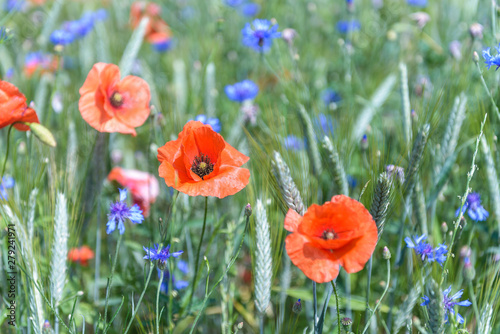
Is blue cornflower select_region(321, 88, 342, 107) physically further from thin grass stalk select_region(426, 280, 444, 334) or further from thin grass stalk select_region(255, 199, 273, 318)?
thin grass stalk select_region(426, 280, 444, 334)

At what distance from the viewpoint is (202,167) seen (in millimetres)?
1104

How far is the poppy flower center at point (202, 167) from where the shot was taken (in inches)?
43.7

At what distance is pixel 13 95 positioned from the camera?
3.59ft

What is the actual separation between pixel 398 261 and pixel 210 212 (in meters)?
0.66

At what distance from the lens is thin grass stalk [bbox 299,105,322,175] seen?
1.37 meters

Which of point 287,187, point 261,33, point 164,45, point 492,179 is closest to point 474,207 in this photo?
point 492,179

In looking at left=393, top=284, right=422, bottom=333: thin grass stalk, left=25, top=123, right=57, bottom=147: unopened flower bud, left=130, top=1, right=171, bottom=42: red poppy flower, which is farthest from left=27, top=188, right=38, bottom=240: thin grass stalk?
left=130, top=1, right=171, bottom=42: red poppy flower

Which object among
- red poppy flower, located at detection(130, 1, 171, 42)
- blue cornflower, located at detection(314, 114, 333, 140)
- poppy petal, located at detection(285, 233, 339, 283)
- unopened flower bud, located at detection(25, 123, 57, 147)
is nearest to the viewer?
poppy petal, located at detection(285, 233, 339, 283)

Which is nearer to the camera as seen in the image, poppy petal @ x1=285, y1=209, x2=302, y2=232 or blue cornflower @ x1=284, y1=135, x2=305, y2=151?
poppy petal @ x1=285, y1=209, x2=302, y2=232

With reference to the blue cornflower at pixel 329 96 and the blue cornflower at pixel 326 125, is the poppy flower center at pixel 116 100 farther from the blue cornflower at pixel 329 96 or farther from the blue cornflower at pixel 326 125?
the blue cornflower at pixel 329 96

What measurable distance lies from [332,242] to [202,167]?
38cm

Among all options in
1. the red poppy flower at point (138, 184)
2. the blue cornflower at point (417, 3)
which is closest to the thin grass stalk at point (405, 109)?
the red poppy flower at point (138, 184)

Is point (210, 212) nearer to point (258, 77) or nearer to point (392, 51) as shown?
point (258, 77)

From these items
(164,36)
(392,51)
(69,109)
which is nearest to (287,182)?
(69,109)
